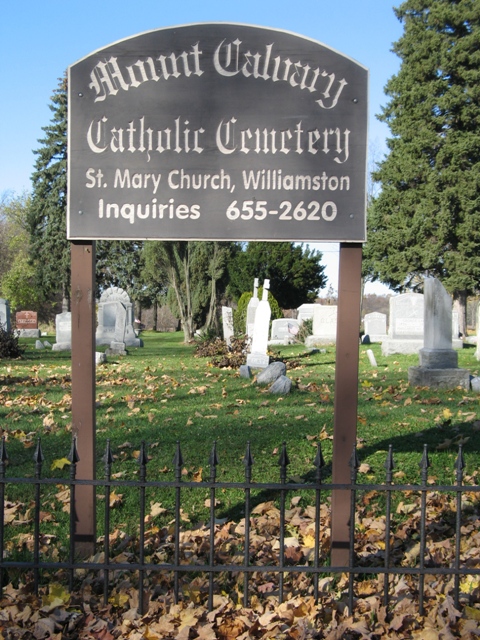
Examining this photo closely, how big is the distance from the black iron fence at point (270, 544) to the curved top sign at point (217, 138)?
1.54 m

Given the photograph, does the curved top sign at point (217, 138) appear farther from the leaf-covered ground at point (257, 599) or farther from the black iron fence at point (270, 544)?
the leaf-covered ground at point (257, 599)

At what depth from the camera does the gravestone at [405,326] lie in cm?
1989

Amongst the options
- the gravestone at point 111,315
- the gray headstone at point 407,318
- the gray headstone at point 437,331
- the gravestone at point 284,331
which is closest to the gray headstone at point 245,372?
the gray headstone at point 437,331

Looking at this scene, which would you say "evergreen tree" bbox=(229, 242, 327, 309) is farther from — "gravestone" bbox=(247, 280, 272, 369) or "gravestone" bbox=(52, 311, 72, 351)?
"gravestone" bbox=(247, 280, 272, 369)

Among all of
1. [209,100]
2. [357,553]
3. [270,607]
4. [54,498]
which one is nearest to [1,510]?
[270,607]

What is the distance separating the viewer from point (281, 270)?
143 feet

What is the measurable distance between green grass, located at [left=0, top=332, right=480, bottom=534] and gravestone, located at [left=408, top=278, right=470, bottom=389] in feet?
1.30

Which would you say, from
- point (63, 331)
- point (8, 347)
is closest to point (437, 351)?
point (8, 347)

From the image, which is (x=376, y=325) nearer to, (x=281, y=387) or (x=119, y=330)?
(x=119, y=330)

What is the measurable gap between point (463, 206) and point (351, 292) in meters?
31.9

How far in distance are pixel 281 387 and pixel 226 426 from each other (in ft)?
9.59

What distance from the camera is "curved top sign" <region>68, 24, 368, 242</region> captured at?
4.12 meters

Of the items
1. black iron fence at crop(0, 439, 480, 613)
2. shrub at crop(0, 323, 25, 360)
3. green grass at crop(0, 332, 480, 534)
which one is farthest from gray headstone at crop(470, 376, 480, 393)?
shrub at crop(0, 323, 25, 360)

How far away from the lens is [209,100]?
13.7 feet
